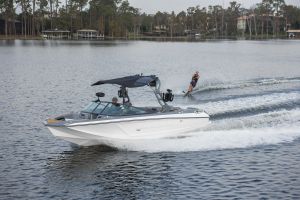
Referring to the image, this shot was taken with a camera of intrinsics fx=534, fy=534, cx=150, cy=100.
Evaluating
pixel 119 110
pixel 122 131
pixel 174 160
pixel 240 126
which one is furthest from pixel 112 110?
pixel 240 126

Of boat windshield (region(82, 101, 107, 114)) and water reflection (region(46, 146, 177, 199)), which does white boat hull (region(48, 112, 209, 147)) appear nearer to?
water reflection (region(46, 146, 177, 199))

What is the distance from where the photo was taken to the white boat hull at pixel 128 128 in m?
24.5

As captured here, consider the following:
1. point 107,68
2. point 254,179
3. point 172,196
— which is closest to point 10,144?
point 172,196

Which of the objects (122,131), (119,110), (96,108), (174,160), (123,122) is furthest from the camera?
(96,108)

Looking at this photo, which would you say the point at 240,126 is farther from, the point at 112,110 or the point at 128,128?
the point at 112,110

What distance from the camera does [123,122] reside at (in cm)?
2508

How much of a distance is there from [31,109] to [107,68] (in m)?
42.8

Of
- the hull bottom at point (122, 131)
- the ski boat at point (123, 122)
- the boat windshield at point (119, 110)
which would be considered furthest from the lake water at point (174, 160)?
the boat windshield at point (119, 110)

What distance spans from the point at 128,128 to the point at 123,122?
0.45 m

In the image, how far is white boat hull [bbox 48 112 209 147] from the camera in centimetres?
2452

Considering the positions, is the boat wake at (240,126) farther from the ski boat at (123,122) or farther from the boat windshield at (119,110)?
the boat windshield at (119,110)

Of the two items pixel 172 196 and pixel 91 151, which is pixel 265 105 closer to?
pixel 91 151

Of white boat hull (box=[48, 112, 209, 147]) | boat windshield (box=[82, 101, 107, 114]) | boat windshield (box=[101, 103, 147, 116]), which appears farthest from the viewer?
boat windshield (box=[82, 101, 107, 114])

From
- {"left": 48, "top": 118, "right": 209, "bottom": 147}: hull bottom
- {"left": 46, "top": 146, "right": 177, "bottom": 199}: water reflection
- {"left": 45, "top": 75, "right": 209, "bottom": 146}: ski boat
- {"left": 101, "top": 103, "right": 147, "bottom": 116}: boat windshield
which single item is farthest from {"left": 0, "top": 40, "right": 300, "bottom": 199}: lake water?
{"left": 101, "top": 103, "right": 147, "bottom": 116}: boat windshield
